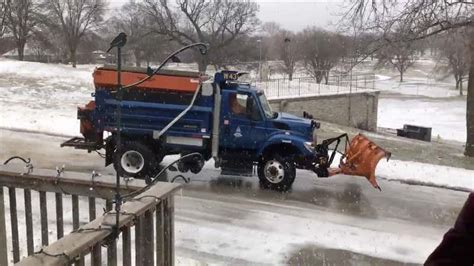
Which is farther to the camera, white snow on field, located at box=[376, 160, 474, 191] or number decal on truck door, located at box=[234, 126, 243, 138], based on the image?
white snow on field, located at box=[376, 160, 474, 191]

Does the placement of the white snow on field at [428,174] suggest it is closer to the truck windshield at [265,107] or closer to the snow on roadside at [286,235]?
the truck windshield at [265,107]

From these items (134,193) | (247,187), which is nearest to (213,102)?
(247,187)

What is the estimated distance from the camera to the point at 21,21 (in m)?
57.3

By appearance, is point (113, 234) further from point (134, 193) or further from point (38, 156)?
point (38, 156)

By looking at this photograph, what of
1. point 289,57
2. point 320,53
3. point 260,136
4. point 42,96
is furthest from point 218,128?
point 289,57

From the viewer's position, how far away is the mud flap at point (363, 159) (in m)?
11.2

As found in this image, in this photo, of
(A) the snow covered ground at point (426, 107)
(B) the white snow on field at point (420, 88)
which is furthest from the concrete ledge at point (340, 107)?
(B) the white snow on field at point (420, 88)

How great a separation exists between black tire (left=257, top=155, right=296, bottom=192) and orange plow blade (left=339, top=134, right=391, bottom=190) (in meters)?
1.10

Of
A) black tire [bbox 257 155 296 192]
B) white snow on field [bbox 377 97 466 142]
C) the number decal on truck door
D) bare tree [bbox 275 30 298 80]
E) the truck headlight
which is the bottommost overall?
white snow on field [bbox 377 97 466 142]

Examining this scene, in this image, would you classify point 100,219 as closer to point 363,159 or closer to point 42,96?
point 363,159

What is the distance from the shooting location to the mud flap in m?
11.2

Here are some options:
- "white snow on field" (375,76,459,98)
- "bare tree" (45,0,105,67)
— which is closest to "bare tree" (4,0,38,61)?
"bare tree" (45,0,105,67)

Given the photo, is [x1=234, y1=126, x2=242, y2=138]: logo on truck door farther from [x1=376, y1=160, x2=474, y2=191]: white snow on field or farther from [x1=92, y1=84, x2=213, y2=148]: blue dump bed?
[x1=376, y1=160, x2=474, y2=191]: white snow on field

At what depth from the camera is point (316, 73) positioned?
60.1 meters
